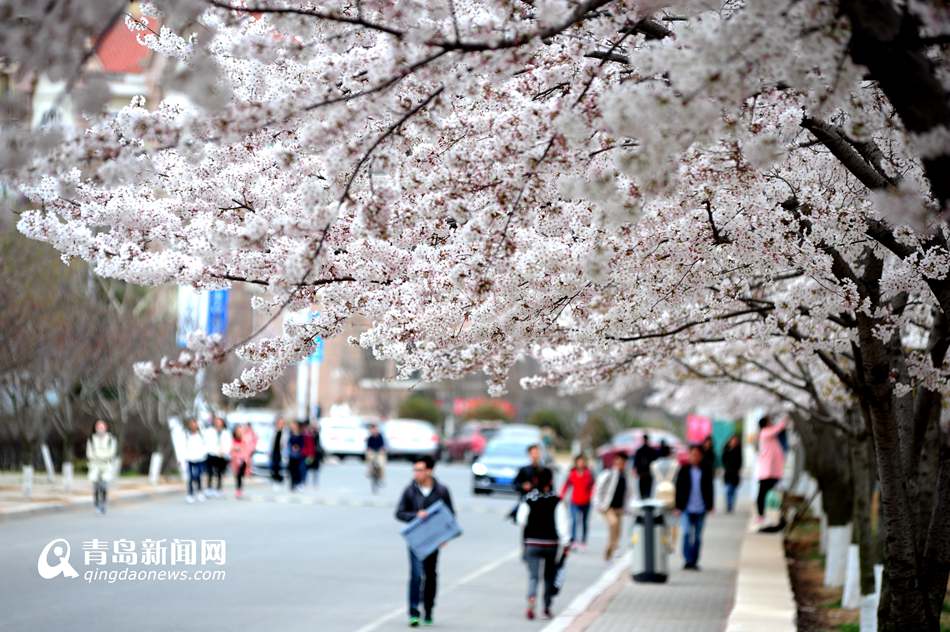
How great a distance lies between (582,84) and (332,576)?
10911mm

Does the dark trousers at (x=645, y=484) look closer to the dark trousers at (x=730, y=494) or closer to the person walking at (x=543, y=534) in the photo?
the dark trousers at (x=730, y=494)

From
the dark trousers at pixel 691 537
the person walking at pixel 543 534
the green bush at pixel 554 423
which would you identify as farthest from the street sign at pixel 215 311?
the green bush at pixel 554 423

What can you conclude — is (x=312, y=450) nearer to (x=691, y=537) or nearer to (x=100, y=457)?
(x=100, y=457)

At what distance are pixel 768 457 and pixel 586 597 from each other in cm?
856

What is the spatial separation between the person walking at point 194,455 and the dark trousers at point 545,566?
13841 mm

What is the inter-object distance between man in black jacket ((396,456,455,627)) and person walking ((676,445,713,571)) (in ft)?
21.9

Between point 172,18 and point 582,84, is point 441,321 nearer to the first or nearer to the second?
point 582,84

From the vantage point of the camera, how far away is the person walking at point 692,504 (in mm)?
19953

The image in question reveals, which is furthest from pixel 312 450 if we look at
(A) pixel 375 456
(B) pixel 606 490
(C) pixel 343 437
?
(C) pixel 343 437

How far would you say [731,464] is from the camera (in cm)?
2986

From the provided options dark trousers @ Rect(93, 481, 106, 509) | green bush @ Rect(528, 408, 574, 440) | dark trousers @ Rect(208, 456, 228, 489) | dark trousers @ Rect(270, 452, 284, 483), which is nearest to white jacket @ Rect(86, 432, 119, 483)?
dark trousers @ Rect(93, 481, 106, 509)

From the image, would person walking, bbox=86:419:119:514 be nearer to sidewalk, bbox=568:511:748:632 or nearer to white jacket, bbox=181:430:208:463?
white jacket, bbox=181:430:208:463

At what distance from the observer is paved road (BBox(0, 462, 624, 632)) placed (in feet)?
41.7

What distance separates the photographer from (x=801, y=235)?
8.26 meters
